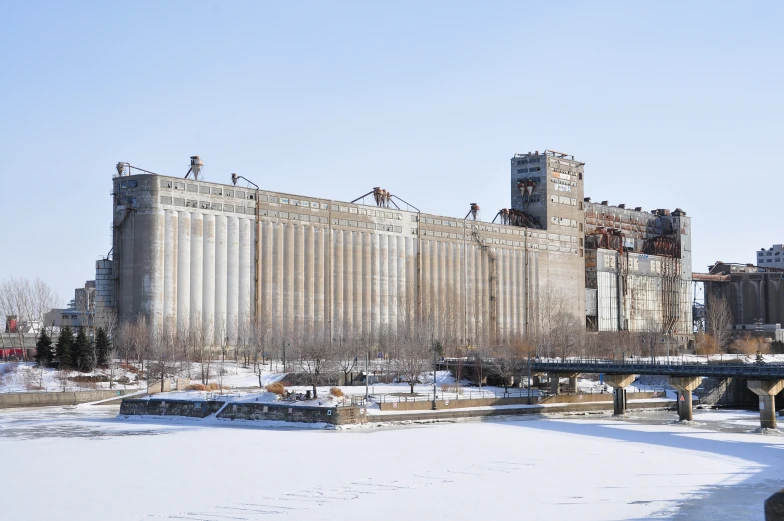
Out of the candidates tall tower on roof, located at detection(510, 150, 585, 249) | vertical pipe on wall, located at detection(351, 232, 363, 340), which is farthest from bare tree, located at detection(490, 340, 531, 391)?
tall tower on roof, located at detection(510, 150, 585, 249)

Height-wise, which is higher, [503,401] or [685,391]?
[685,391]

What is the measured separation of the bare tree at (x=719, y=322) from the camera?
6575 inches

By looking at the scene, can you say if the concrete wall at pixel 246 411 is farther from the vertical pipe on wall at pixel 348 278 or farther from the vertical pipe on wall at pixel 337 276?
the vertical pipe on wall at pixel 348 278

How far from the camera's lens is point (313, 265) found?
135m

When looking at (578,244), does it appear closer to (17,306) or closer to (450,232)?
(450,232)

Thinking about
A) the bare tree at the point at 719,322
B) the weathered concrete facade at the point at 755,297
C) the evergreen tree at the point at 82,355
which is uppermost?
the weathered concrete facade at the point at 755,297

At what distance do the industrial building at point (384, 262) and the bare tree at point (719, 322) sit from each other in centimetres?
638

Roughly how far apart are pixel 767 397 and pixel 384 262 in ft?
253

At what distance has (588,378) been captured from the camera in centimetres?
11881

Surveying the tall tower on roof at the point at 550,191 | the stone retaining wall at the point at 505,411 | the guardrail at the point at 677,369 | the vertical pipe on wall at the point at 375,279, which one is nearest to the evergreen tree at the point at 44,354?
the stone retaining wall at the point at 505,411

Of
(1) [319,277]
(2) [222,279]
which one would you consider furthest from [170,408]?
(1) [319,277]

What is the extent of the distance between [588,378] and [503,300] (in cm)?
4377

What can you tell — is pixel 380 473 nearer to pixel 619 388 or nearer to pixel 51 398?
pixel 619 388

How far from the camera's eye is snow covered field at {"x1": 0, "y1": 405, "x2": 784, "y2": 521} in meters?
35.3
